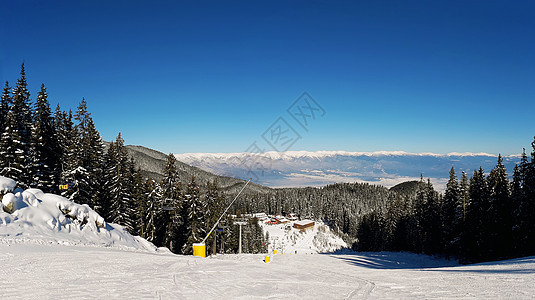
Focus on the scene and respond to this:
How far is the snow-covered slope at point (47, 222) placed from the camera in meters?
14.6

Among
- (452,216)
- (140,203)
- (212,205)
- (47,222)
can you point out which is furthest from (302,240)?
(47,222)

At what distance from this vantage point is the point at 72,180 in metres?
31.1

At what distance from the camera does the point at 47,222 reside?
16656 millimetres

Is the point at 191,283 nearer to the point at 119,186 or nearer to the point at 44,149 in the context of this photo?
the point at 119,186

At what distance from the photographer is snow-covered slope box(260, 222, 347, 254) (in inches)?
Result: 4347

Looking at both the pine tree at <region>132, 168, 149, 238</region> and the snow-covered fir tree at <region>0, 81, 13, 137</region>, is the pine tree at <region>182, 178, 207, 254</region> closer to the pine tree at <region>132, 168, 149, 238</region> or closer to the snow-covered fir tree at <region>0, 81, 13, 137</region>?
the pine tree at <region>132, 168, 149, 238</region>

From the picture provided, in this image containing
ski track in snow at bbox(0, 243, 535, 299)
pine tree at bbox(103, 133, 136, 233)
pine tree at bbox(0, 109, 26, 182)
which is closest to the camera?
ski track in snow at bbox(0, 243, 535, 299)

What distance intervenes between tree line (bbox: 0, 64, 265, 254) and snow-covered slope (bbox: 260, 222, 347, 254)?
228 ft

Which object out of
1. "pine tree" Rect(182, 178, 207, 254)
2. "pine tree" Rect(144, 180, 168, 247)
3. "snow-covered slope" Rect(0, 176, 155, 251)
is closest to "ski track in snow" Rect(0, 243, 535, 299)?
"snow-covered slope" Rect(0, 176, 155, 251)

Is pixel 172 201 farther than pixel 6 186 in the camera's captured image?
Yes

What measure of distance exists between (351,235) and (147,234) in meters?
119

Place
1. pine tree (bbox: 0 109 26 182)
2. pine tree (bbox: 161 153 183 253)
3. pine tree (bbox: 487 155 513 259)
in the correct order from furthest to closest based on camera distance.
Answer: pine tree (bbox: 161 153 183 253) → pine tree (bbox: 487 155 513 259) → pine tree (bbox: 0 109 26 182)

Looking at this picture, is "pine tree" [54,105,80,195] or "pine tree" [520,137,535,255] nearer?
"pine tree" [520,137,535,255]

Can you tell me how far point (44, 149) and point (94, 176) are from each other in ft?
27.4
